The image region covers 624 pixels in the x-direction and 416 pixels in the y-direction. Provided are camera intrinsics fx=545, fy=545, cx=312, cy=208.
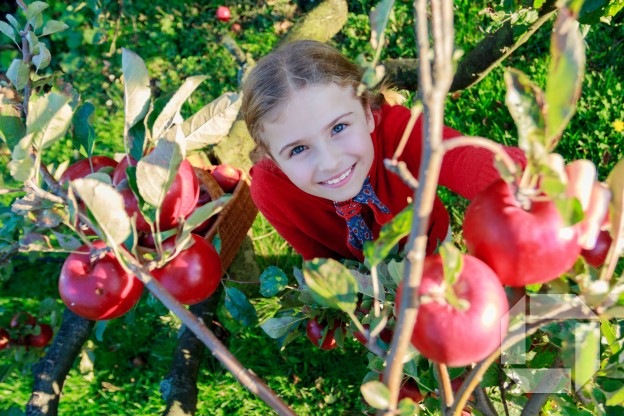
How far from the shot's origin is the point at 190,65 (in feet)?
9.02

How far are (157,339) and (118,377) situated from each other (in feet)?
0.65

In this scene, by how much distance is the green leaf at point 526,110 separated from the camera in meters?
0.44

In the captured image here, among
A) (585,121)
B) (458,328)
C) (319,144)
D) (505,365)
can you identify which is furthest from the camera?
(585,121)

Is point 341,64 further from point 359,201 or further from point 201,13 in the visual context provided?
point 201,13

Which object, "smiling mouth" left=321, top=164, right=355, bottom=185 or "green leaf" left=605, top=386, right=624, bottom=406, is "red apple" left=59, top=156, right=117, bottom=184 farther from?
"green leaf" left=605, top=386, right=624, bottom=406

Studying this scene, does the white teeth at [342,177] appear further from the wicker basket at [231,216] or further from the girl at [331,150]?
the wicker basket at [231,216]

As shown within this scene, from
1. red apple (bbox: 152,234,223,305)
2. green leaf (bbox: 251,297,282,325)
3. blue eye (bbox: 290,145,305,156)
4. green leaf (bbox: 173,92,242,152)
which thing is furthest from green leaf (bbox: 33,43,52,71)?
green leaf (bbox: 251,297,282,325)

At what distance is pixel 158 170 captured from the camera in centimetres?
70

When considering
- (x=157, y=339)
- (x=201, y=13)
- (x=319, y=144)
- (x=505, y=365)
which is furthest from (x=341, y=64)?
(x=201, y=13)

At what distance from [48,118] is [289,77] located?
681 mm

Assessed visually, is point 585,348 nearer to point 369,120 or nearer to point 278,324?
point 278,324

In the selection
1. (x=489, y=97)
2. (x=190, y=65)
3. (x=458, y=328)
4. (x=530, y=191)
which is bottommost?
(x=190, y=65)

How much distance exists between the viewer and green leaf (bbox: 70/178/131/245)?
1.99ft

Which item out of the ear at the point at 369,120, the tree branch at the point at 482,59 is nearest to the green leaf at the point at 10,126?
the ear at the point at 369,120
